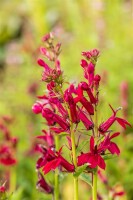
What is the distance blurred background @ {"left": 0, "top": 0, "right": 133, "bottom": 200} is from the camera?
2910 millimetres

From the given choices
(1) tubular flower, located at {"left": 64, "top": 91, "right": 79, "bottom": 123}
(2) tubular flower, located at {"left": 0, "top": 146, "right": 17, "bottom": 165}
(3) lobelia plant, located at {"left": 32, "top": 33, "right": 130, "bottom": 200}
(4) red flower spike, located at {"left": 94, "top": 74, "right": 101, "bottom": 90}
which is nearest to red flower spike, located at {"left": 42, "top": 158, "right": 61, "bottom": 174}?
(3) lobelia plant, located at {"left": 32, "top": 33, "right": 130, "bottom": 200}

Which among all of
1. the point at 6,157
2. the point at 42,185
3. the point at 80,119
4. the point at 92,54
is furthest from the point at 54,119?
the point at 6,157

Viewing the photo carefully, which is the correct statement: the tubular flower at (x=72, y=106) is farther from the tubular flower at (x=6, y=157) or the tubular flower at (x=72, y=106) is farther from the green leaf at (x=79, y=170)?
the tubular flower at (x=6, y=157)

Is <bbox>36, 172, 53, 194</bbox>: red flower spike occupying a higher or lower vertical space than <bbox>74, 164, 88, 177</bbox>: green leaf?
higher

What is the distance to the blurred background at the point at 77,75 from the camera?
2910 millimetres

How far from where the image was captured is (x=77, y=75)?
449cm

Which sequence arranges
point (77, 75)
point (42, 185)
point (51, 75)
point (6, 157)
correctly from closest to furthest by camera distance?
point (51, 75) → point (42, 185) → point (6, 157) → point (77, 75)

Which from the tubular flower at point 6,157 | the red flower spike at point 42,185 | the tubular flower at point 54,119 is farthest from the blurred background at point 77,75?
the tubular flower at point 54,119

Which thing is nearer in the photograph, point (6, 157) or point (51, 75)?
point (51, 75)

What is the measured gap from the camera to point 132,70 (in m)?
4.32

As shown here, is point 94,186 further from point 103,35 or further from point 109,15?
point 109,15

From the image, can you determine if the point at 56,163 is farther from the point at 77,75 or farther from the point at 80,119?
the point at 77,75

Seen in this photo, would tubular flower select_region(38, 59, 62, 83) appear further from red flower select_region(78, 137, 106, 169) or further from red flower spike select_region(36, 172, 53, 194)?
red flower spike select_region(36, 172, 53, 194)

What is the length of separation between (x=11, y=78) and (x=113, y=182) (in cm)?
276
